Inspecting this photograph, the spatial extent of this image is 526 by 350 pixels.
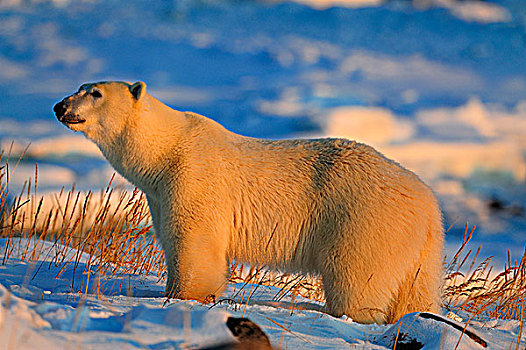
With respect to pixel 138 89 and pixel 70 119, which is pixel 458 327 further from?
pixel 70 119

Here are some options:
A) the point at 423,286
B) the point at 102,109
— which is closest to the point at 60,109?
the point at 102,109

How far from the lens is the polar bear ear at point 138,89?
4880mm

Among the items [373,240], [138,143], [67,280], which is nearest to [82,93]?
[138,143]

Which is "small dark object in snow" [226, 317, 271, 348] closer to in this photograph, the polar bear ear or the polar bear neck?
the polar bear neck

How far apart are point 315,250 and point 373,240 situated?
522mm

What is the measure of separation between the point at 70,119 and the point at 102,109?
11.3 inches

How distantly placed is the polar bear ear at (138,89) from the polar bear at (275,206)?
0.01m

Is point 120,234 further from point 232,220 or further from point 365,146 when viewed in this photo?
point 365,146

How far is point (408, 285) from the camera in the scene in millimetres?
4711

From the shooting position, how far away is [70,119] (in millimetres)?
4777

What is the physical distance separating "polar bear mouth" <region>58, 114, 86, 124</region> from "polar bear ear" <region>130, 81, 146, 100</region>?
0.51m

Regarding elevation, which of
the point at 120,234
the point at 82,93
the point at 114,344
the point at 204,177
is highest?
the point at 82,93

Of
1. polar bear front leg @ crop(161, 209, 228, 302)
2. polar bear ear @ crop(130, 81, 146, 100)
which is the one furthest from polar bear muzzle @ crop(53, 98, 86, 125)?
polar bear front leg @ crop(161, 209, 228, 302)

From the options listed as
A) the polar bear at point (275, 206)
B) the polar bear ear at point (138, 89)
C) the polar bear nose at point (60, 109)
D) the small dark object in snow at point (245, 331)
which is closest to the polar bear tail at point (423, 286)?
the polar bear at point (275, 206)
